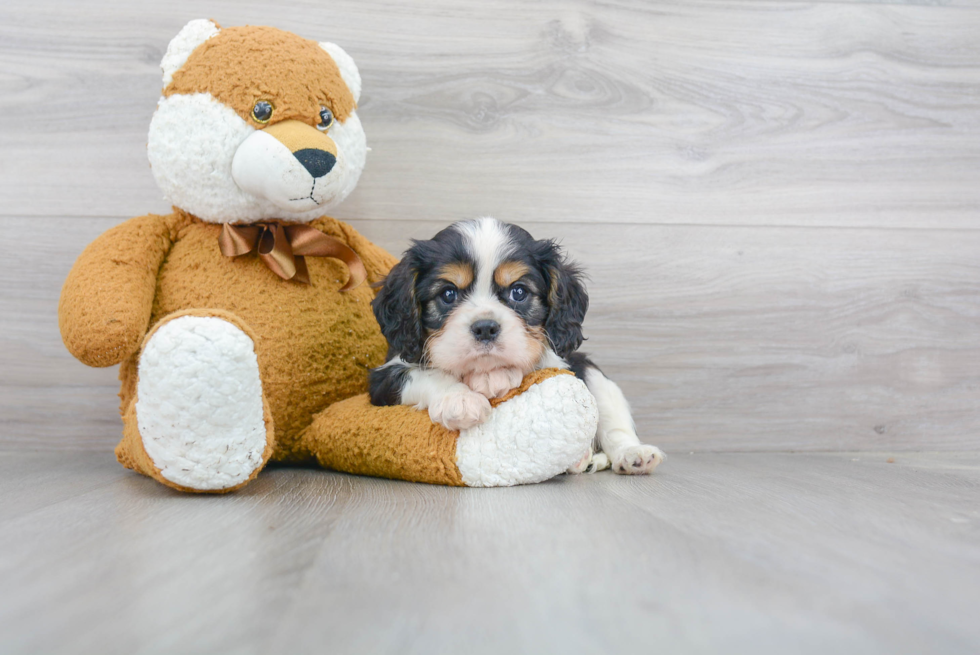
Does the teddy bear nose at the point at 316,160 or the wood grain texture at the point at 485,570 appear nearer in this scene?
the wood grain texture at the point at 485,570

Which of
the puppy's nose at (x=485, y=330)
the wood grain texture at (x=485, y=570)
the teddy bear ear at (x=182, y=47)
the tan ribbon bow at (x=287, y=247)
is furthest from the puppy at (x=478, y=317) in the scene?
the teddy bear ear at (x=182, y=47)

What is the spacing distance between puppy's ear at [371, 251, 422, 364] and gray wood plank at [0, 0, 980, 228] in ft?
1.78

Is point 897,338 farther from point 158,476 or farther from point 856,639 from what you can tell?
point 158,476

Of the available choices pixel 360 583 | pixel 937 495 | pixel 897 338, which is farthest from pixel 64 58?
pixel 897 338

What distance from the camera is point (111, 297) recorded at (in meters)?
1.34

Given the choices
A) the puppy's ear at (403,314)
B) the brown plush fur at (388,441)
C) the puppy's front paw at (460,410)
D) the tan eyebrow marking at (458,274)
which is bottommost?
the brown plush fur at (388,441)

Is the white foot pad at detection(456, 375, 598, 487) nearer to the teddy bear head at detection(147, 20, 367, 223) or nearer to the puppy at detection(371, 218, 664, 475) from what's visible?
the puppy at detection(371, 218, 664, 475)

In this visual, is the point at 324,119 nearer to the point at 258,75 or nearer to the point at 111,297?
the point at 258,75

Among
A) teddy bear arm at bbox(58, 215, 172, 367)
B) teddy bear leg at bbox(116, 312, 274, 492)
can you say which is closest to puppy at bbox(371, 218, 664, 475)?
teddy bear leg at bbox(116, 312, 274, 492)

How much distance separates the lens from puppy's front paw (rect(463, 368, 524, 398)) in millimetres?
1421

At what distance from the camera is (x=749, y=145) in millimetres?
2113

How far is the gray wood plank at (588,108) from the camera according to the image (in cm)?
193

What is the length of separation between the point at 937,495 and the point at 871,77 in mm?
1357

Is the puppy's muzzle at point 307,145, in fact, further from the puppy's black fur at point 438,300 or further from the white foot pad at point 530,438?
the white foot pad at point 530,438
